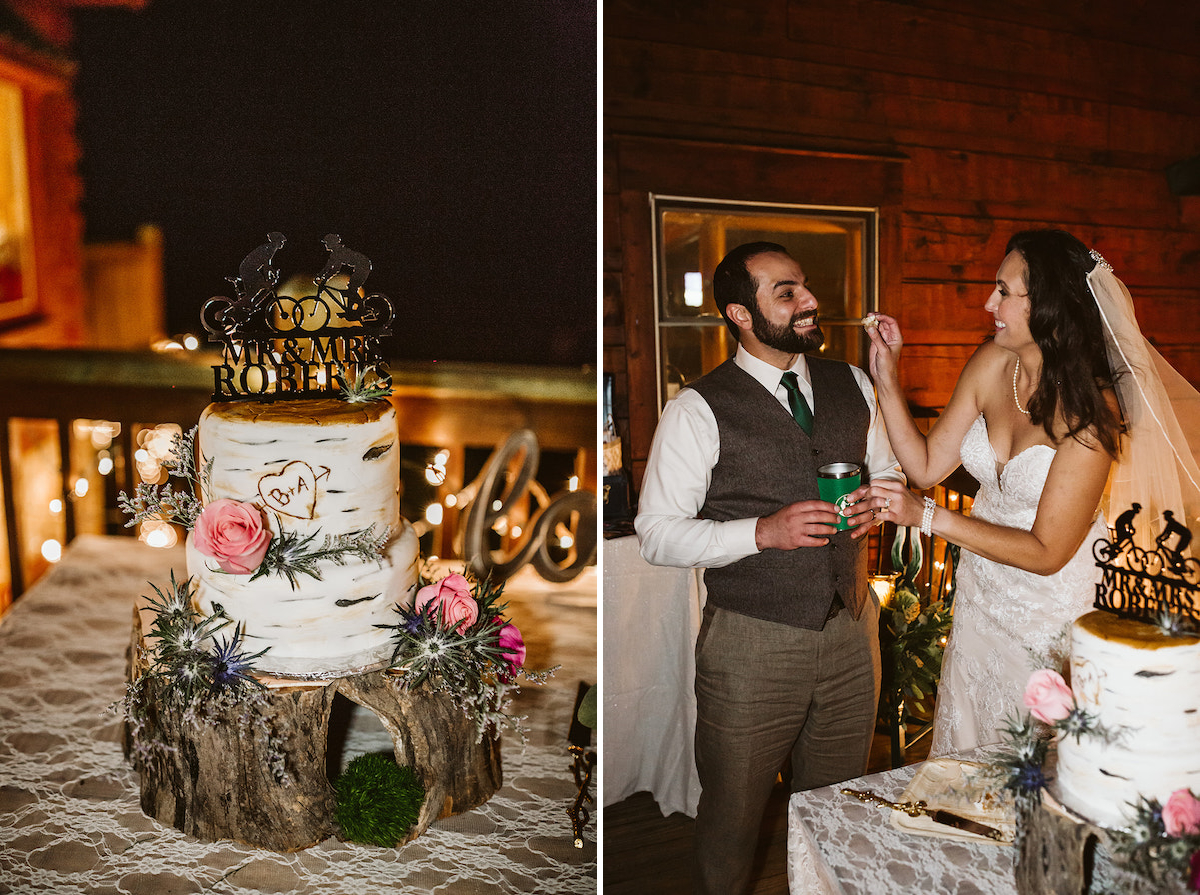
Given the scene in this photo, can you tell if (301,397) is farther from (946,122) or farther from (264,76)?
(946,122)

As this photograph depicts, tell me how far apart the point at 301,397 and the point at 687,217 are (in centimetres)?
149

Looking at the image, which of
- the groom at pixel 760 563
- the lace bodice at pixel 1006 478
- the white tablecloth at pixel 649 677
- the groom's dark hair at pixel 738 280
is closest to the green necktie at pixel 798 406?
the groom at pixel 760 563

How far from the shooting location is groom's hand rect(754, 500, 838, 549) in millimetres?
1543

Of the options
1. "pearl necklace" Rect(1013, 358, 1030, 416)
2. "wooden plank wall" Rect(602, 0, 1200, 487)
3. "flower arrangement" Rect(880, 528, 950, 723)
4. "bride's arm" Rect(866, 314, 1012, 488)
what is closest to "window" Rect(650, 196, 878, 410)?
"wooden plank wall" Rect(602, 0, 1200, 487)

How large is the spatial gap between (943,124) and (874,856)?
3.00 m

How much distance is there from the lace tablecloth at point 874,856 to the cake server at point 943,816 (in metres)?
0.01

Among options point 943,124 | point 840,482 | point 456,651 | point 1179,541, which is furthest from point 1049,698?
point 943,124

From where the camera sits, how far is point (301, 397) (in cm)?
202

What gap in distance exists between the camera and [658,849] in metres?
2.35

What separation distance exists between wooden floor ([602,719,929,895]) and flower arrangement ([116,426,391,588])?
1.13 meters

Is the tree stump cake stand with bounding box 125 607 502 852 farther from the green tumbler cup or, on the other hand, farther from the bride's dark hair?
the bride's dark hair

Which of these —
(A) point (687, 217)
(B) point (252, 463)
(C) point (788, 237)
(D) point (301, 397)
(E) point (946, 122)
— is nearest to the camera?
(B) point (252, 463)

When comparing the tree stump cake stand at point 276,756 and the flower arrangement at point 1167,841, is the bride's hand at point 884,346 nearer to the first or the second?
the flower arrangement at point 1167,841

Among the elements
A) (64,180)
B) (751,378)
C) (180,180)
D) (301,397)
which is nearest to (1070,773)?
(751,378)
